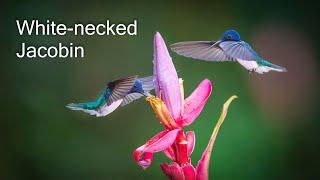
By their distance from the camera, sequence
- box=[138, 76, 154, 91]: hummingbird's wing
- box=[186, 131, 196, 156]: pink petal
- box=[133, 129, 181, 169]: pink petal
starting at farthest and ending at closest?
1. box=[138, 76, 154, 91]: hummingbird's wing
2. box=[186, 131, 196, 156]: pink petal
3. box=[133, 129, 181, 169]: pink petal

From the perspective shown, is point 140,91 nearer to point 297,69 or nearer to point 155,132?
point 155,132

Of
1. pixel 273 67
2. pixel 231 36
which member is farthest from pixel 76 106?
pixel 273 67

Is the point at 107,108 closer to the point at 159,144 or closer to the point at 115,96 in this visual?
the point at 115,96

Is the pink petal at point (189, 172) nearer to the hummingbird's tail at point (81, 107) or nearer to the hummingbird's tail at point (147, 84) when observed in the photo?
the hummingbird's tail at point (147, 84)

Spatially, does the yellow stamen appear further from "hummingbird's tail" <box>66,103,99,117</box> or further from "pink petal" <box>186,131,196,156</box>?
"hummingbird's tail" <box>66,103,99,117</box>

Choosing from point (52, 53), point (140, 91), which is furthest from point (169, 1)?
point (52, 53)

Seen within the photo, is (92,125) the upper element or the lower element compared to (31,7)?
lower

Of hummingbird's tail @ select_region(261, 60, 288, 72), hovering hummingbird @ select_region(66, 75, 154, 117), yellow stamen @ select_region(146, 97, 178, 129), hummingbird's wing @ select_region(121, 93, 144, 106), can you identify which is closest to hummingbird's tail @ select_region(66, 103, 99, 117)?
hovering hummingbird @ select_region(66, 75, 154, 117)
